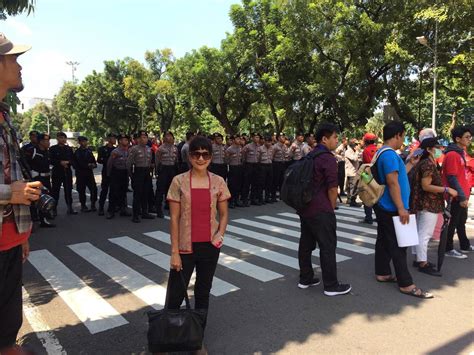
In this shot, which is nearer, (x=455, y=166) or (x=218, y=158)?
(x=455, y=166)

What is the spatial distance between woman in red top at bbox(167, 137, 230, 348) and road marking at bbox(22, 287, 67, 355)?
3.56ft

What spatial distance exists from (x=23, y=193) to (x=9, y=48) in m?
0.84

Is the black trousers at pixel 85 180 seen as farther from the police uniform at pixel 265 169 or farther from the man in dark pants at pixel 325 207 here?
the man in dark pants at pixel 325 207

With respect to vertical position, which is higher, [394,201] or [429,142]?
[429,142]

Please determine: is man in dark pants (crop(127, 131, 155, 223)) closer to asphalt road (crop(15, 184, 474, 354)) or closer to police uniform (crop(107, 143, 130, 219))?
police uniform (crop(107, 143, 130, 219))

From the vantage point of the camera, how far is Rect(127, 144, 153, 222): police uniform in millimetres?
8664

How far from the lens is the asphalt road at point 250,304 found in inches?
131

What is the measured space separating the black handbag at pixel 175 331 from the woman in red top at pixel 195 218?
0.34 meters

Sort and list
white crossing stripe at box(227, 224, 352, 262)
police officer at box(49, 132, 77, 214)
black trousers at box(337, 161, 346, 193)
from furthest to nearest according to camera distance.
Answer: black trousers at box(337, 161, 346, 193) < police officer at box(49, 132, 77, 214) < white crossing stripe at box(227, 224, 352, 262)

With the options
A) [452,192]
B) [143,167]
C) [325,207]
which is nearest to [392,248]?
[325,207]

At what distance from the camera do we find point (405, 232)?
427cm

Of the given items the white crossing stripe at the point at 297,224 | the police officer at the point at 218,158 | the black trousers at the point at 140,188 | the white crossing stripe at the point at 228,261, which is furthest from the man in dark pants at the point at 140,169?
the white crossing stripe at the point at 297,224

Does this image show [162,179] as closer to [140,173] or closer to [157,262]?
[140,173]

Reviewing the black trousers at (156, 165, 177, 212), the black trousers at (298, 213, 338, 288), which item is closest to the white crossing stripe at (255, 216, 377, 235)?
the black trousers at (156, 165, 177, 212)
